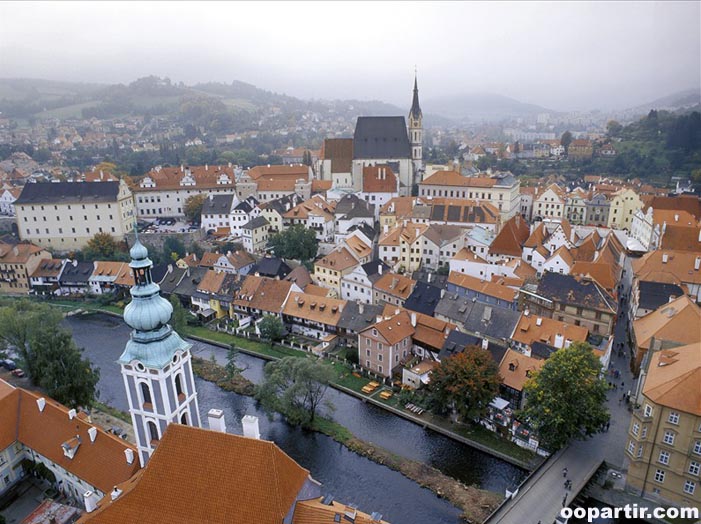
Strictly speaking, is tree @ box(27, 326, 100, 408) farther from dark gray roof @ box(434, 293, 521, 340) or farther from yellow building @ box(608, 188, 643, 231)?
yellow building @ box(608, 188, 643, 231)

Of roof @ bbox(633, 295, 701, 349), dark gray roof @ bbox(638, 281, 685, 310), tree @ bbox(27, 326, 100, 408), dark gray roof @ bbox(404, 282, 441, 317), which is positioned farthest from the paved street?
tree @ bbox(27, 326, 100, 408)

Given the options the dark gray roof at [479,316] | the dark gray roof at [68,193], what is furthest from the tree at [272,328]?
the dark gray roof at [68,193]

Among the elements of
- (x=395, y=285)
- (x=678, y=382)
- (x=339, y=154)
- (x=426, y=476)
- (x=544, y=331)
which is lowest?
(x=426, y=476)

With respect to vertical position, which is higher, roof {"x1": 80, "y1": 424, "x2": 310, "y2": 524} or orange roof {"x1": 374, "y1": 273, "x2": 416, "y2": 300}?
roof {"x1": 80, "y1": 424, "x2": 310, "y2": 524}

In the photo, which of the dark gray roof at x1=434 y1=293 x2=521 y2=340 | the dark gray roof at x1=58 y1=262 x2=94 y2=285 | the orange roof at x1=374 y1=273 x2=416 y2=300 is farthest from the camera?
the dark gray roof at x1=58 y1=262 x2=94 y2=285

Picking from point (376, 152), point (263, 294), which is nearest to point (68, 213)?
point (263, 294)

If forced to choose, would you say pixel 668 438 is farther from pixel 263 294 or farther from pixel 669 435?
pixel 263 294
